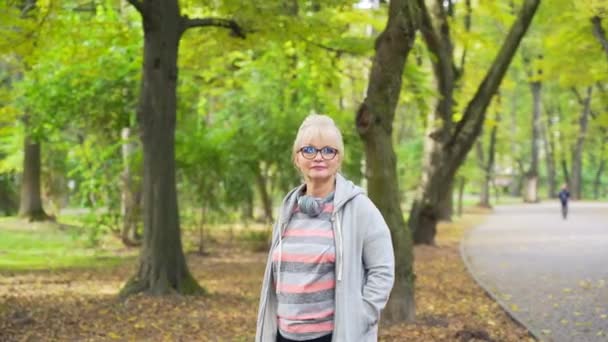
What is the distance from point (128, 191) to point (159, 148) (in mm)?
7517

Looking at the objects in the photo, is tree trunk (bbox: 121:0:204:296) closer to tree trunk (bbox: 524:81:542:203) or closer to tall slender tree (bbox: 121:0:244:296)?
tall slender tree (bbox: 121:0:244:296)

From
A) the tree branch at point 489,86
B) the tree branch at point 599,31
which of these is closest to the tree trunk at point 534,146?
the tree branch at point 489,86

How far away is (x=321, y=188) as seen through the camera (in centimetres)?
336

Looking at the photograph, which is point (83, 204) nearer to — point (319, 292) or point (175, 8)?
point (175, 8)

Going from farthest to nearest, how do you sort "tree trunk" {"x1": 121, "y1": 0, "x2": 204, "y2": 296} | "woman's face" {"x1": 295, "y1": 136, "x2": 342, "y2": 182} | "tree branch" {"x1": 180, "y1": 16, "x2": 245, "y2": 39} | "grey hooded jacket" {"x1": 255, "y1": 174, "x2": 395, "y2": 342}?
"tree branch" {"x1": 180, "y1": 16, "x2": 245, "y2": 39}, "tree trunk" {"x1": 121, "y1": 0, "x2": 204, "y2": 296}, "woman's face" {"x1": 295, "y1": 136, "x2": 342, "y2": 182}, "grey hooded jacket" {"x1": 255, "y1": 174, "x2": 395, "y2": 342}

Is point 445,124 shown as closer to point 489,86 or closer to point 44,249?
point 489,86

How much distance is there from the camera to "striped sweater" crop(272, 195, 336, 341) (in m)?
3.25

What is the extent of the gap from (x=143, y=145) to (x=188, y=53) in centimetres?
302

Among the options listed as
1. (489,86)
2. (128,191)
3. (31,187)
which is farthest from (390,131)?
(31,187)

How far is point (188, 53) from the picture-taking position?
13.1 metres

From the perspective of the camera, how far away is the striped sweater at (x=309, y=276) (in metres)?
3.25

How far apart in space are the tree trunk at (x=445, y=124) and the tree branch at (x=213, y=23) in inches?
258

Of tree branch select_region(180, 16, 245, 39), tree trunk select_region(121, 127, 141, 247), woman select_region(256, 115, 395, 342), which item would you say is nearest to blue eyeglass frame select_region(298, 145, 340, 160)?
woman select_region(256, 115, 395, 342)

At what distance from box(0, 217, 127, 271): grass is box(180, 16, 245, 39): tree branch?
7276 millimetres
